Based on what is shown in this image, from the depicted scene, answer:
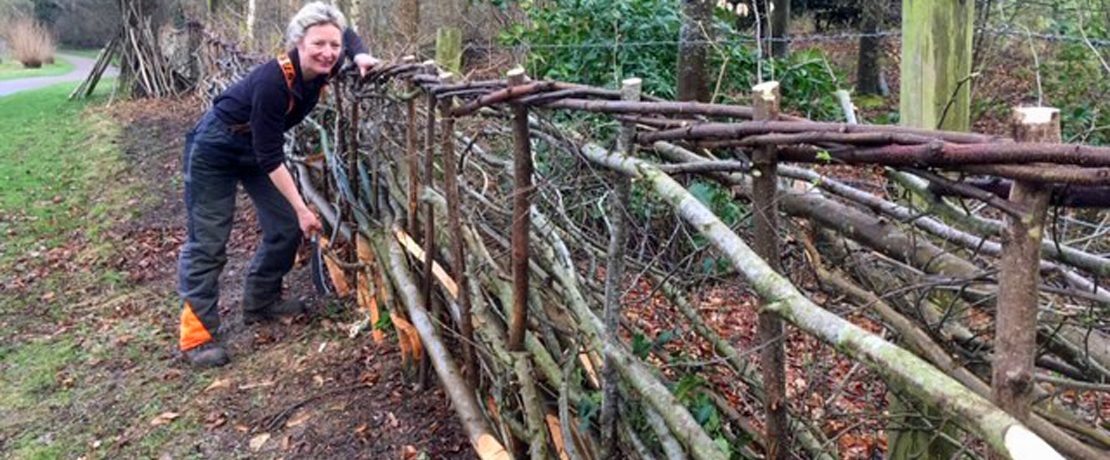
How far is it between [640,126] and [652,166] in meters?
0.21

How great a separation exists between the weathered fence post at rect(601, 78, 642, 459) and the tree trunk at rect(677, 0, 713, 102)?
4329 millimetres

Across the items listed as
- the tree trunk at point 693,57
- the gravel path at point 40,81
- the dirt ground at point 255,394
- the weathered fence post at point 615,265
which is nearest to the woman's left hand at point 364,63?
the dirt ground at point 255,394

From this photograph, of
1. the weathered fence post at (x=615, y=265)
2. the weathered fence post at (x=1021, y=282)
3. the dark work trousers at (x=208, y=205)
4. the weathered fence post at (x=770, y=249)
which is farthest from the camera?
the dark work trousers at (x=208, y=205)

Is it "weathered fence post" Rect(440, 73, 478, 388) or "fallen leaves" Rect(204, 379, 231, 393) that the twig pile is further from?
"fallen leaves" Rect(204, 379, 231, 393)

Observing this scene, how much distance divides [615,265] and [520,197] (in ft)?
1.62

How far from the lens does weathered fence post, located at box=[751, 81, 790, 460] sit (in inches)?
63.6

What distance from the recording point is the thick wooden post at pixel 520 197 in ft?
8.17


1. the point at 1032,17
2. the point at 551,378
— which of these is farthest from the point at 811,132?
the point at 1032,17

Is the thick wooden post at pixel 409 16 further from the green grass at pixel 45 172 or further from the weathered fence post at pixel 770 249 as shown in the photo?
the weathered fence post at pixel 770 249

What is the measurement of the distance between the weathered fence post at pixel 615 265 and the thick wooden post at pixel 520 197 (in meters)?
0.37

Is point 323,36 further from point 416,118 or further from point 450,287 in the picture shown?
point 450,287

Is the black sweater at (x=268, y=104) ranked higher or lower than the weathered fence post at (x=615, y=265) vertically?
higher

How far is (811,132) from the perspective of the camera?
4.78 feet

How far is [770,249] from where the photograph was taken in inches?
69.1
